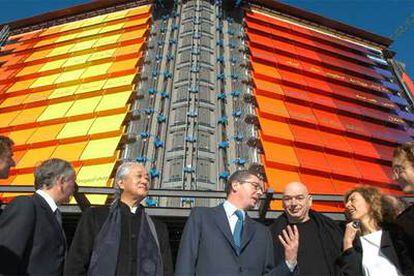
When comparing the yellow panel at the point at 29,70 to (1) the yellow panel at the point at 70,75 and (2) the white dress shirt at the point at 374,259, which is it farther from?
(2) the white dress shirt at the point at 374,259

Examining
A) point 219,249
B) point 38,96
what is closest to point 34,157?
point 38,96

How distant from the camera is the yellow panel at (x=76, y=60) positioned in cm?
1758

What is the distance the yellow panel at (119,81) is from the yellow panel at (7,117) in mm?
3378

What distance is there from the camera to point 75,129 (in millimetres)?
13969

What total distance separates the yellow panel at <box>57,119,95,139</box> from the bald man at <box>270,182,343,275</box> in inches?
404

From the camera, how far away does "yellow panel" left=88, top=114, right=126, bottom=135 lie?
1340 centimetres

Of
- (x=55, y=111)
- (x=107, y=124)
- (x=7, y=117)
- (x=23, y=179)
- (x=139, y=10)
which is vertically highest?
(x=139, y=10)

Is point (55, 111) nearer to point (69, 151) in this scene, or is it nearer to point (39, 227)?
point (69, 151)

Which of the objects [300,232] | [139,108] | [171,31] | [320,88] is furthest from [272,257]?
[171,31]

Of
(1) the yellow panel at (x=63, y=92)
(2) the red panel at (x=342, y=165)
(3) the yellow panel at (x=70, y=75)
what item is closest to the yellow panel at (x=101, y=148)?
(1) the yellow panel at (x=63, y=92)

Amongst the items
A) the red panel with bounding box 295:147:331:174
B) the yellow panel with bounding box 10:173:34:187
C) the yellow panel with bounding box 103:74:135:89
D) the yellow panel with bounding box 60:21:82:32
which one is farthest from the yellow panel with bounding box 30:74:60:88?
the red panel with bounding box 295:147:331:174

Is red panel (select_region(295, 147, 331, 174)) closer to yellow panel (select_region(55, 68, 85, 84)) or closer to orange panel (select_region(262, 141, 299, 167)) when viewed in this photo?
orange panel (select_region(262, 141, 299, 167))

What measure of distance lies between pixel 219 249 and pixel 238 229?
289 millimetres

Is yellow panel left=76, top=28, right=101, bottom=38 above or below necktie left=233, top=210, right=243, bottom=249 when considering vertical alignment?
above
